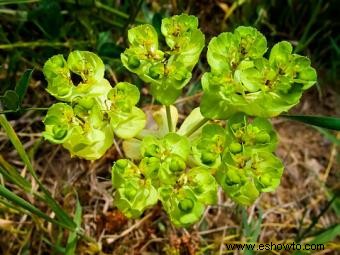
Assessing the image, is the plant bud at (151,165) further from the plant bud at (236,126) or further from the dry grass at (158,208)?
the dry grass at (158,208)

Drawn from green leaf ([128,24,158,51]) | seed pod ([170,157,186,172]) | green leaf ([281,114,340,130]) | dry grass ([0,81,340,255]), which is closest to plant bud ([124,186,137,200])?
seed pod ([170,157,186,172])

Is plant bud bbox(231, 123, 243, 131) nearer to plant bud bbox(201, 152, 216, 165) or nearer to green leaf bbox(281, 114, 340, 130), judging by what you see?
plant bud bbox(201, 152, 216, 165)

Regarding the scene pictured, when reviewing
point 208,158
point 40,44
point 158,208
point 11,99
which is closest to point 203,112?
point 208,158

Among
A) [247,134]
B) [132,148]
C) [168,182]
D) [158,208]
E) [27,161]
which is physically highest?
[247,134]

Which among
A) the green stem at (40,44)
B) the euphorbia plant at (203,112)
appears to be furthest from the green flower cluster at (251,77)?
the green stem at (40,44)

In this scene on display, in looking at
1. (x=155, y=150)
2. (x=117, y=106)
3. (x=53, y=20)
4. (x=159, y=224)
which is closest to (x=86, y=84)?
(x=117, y=106)

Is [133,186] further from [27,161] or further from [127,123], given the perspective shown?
[27,161]
